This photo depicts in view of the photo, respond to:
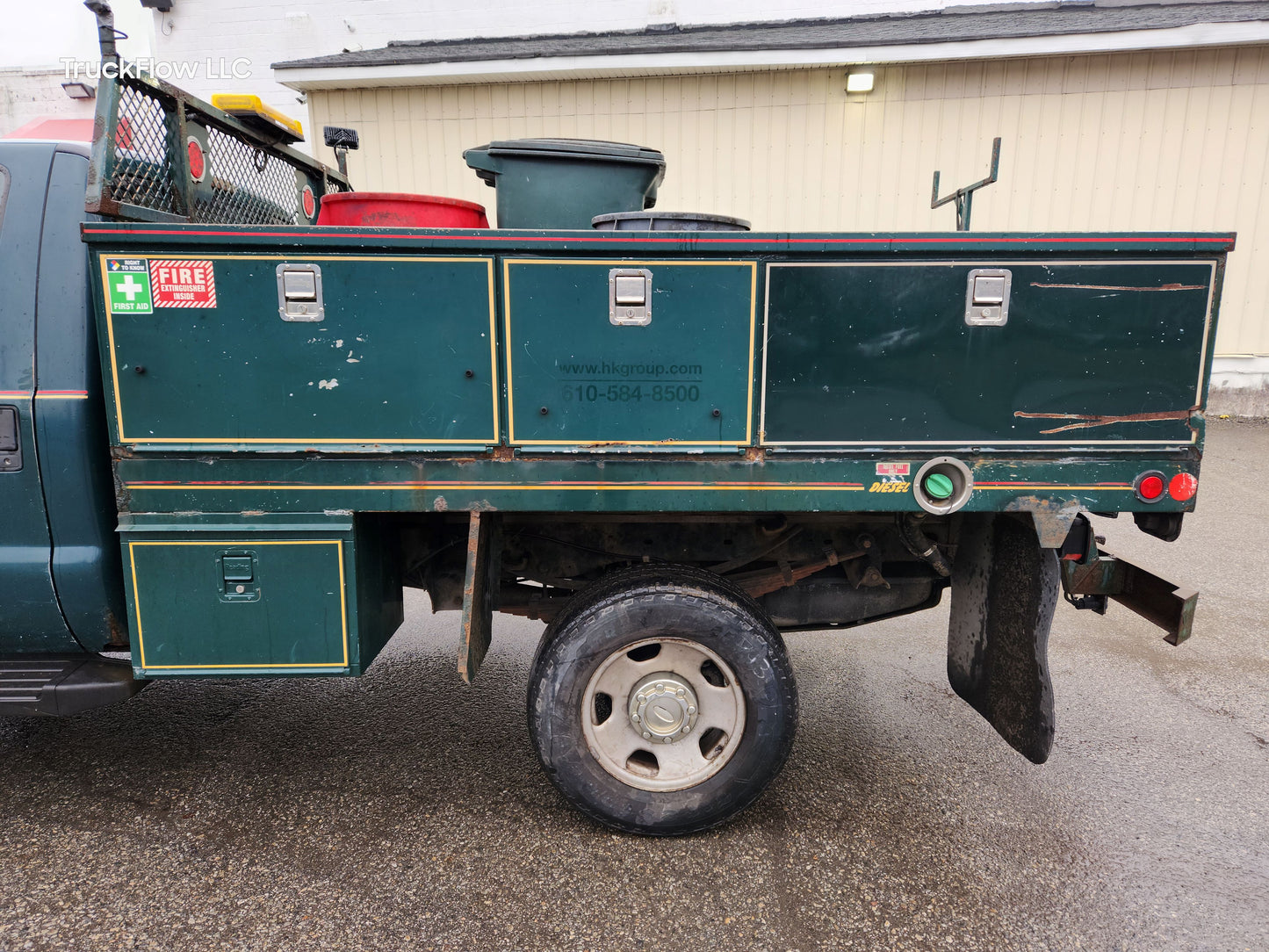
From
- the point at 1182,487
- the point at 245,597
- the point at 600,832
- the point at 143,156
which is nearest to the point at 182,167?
the point at 143,156

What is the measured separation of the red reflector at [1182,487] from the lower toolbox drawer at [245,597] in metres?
2.66

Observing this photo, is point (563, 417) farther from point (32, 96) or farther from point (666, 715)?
point (32, 96)

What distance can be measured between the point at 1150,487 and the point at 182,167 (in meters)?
3.40

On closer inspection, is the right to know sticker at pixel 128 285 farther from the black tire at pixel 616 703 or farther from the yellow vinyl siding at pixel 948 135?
the yellow vinyl siding at pixel 948 135

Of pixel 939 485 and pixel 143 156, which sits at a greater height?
pixel 143 156

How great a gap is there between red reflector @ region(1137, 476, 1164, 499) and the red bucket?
2.36m

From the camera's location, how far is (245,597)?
7.91ft

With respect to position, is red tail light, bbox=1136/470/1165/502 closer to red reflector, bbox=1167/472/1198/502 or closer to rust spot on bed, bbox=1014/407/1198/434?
red reflector, bbox=1167/472/1198/502

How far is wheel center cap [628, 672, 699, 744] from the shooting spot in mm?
2564

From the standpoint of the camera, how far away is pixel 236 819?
267 cm

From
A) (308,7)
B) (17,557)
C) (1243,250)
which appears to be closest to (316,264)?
(17,557)

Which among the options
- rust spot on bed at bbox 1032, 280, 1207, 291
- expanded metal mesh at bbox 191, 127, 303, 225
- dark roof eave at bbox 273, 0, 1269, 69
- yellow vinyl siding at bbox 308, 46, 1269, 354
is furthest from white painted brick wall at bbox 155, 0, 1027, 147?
rust spot on bed at bbox 1032, 280, 1207, 291

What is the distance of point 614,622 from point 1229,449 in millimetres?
8279

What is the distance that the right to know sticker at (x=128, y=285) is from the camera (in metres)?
2.22
